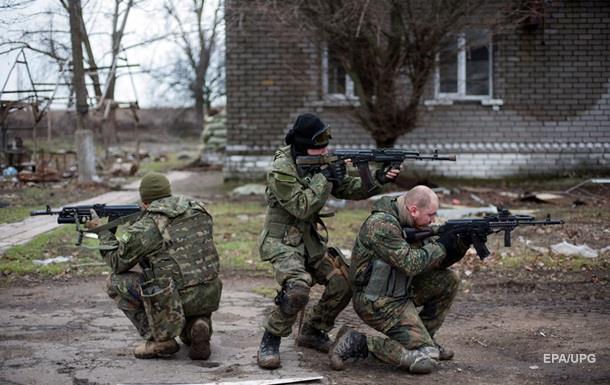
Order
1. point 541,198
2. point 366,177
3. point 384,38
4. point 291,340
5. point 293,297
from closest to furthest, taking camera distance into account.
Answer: point 293,297 → point 366,177 → point 291,340 → point 541,198 → point 384,38

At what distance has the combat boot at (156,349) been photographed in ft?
17.5

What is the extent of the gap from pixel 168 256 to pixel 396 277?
1.54 metres

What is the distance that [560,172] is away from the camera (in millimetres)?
17125

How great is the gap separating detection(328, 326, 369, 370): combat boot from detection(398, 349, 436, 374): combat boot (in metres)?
0.27

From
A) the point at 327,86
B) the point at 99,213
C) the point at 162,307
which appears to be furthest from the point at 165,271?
the point at 327,86

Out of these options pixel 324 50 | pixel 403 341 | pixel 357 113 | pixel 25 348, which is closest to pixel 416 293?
pixel 403 341

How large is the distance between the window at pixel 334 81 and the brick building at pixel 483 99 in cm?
2

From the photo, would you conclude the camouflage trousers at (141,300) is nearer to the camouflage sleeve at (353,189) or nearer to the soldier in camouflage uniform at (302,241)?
the soldier in camouflage uniform at (302,241)

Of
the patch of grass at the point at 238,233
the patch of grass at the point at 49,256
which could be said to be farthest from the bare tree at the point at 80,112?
the patch of grass at the point at 49,256

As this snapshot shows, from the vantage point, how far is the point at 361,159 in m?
5.66

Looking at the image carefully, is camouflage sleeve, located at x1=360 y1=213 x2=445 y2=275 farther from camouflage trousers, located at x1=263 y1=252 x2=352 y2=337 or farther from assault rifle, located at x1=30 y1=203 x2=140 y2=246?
assault rifle, located at x1=30 y1=203 x2=140 y2=246

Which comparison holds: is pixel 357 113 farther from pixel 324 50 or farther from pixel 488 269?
pixel 488 269

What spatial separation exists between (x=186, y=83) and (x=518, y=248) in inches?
1403

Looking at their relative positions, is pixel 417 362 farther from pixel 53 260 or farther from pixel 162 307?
pixel 53 260
